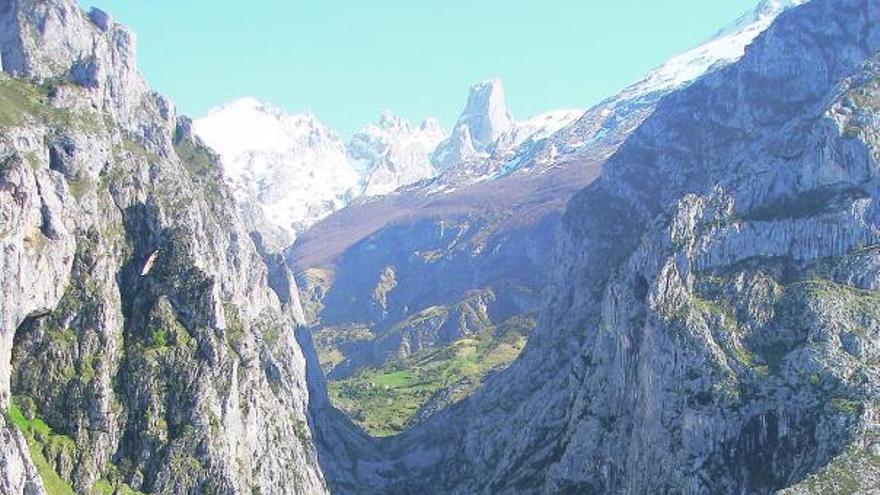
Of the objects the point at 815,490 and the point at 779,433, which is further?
the point at 779,433

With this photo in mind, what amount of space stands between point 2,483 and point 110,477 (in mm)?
35853

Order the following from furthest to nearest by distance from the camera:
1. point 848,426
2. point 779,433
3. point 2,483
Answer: point 779,433 → point 848,426 → point 2,483

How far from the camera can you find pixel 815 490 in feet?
561

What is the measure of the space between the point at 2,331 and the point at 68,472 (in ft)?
92.1

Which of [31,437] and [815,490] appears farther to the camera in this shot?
[31,437]

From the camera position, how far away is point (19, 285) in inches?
7741

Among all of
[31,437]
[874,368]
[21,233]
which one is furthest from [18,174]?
[874,368]

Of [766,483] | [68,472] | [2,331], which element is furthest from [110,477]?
[766,483]

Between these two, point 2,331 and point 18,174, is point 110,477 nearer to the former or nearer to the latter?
point 2,331

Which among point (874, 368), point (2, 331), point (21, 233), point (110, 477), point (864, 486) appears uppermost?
point (21, 233)

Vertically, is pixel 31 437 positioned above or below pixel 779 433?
above

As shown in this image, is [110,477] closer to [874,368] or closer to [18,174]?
[18,174]

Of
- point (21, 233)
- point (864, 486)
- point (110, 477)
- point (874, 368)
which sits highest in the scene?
point (21, 233)

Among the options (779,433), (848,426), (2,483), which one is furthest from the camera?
(779,433)
